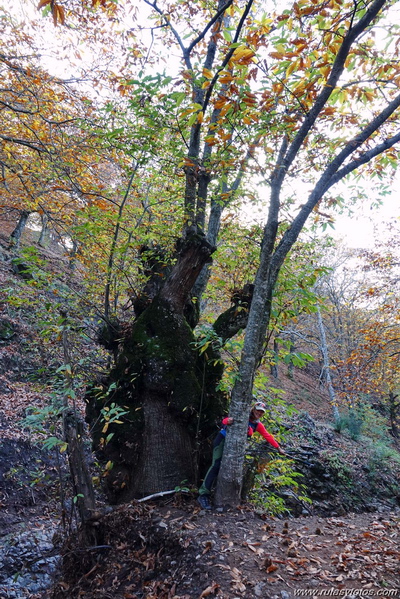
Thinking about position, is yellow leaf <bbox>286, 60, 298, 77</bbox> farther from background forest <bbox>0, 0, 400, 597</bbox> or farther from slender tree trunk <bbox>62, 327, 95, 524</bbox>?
slender tree trunk <bbox>62, 327, 95, 524</bbox>

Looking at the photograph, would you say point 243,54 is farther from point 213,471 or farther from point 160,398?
point 213,471

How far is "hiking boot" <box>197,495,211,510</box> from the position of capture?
3.92 m

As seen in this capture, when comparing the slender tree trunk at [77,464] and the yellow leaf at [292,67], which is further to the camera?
the slender tree trunk at [77,464]

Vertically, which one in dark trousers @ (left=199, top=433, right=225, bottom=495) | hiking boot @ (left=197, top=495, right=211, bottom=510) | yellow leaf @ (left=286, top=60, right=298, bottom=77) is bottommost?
hiking boot @ (left=197, top=495, right=211, bottom=510)

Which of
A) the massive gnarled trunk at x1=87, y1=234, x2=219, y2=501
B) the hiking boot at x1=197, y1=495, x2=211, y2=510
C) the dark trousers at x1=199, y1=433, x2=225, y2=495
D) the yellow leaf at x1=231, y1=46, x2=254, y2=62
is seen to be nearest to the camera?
the yellow leaf at x1=231, y1=46, x2=254, y2=62

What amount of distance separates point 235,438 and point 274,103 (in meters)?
4.10

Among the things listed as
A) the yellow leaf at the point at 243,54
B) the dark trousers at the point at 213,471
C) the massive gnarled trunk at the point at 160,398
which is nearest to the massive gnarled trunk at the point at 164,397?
the massive gnarled trunk at the point at 160,398

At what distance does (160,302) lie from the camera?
502 centimetres

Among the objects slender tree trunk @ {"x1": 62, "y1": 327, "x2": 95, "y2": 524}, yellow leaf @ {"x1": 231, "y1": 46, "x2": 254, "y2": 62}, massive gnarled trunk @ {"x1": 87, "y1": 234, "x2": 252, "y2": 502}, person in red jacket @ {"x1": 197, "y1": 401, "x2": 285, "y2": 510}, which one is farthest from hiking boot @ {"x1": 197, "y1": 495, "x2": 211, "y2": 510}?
yellow leaf @ {"x1": 231, "y1": 46, "x2": 254, "y2": 62}

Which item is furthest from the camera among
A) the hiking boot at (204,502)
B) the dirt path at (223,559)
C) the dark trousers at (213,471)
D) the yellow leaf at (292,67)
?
the dark trousers at (213,471)

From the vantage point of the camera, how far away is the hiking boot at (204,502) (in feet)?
12.8

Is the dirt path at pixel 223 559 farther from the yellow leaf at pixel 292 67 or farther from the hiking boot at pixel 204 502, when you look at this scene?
the yellow leaf at pixel 292 67

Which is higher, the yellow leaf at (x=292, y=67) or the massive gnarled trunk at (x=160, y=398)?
the yellow leaf at (x=292, y=67)

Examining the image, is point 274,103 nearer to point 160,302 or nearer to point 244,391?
point 160,302
